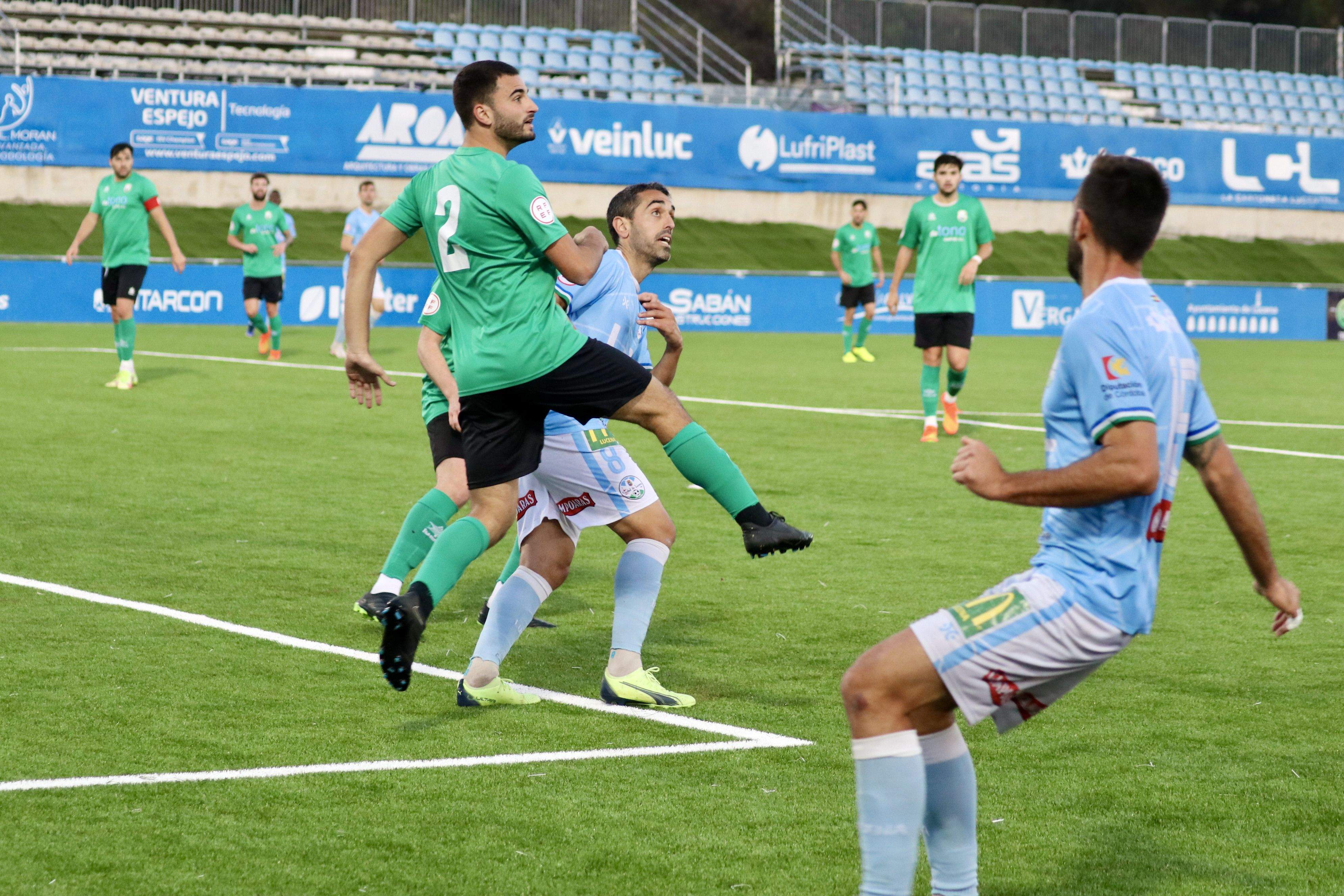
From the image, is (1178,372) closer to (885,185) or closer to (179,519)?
(179,519)

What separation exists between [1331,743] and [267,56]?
102 ft

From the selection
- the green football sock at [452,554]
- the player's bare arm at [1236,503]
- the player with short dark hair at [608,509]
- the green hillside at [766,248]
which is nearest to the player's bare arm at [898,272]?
the player with short dark hair at [608,509]

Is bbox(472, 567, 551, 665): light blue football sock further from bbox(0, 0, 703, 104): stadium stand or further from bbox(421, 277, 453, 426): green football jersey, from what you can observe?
bbox(0, 0, 703, 104): stadium stand

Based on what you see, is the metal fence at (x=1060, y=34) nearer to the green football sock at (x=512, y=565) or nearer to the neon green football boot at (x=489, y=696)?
the green football sock at (x=512, y=565)

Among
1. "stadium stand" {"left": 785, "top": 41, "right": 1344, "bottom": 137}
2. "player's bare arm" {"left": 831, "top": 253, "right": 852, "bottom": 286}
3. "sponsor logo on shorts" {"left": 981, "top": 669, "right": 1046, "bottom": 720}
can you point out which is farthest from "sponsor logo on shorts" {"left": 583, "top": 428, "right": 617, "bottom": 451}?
"stadium stand" {"left": 785, "top": 41, "right": 1344, "bottom": 137}

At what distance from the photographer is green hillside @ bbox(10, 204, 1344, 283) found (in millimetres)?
29703

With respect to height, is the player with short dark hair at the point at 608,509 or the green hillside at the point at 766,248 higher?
the green hillside at the point at 766,248

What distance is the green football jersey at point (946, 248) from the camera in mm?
13602

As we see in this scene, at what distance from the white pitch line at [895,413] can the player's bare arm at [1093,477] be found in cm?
1045

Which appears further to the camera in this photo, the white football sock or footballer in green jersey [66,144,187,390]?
footballer in green jersey [66,144,187,390]

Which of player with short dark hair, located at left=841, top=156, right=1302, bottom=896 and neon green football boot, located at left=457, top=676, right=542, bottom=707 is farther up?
player with short dark hair, located at left=841, top=156, right=1302, bottom=896

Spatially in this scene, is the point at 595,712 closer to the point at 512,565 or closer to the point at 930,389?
the point at 512,565

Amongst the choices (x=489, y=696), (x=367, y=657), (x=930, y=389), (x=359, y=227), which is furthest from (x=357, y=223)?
(x=489, y=696)

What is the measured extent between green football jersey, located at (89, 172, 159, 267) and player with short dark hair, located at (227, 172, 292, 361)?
5.08m
